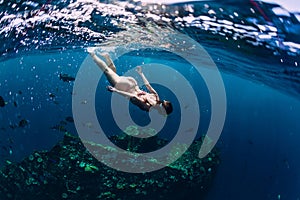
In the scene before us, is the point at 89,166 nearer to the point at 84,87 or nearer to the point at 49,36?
the point at 49,36

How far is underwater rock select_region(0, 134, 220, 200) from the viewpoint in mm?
14594

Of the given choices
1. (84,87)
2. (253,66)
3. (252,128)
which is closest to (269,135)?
(252,128)

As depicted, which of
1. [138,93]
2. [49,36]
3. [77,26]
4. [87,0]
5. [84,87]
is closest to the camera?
[138,93]

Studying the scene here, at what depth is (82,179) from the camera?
14477 millimetres

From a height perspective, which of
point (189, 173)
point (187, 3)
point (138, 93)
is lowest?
point (189, 173)

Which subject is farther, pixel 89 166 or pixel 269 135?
pixel 269 135

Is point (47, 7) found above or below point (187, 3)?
below

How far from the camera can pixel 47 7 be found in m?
10.3

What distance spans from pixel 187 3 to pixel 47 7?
17.7 ft

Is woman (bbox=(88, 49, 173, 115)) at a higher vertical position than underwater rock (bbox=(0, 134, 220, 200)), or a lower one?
higher

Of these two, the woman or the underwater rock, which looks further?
the underwater rock

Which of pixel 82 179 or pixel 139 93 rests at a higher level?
pixel 139 93

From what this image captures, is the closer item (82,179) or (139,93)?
(139,93)

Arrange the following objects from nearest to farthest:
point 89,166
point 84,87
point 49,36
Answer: point 89,166, point 49,36, point 84,87
